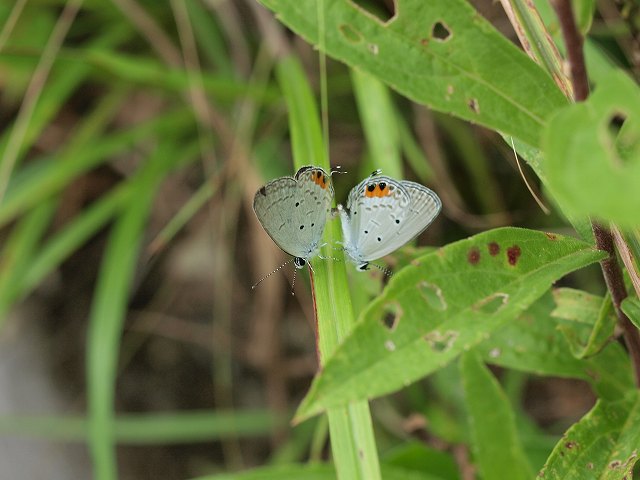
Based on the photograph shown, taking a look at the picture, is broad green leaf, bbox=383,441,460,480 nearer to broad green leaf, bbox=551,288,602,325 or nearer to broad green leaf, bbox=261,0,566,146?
broad green leaf, bbox=551,288,602,325

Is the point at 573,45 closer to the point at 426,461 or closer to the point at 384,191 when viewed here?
the point at 384,191

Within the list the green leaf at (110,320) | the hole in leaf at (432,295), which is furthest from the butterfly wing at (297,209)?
the green leaf at (110,320)

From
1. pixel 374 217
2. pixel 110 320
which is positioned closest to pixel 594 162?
pixel 374 217

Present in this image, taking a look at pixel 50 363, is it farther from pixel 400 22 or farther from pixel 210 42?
pixel 400 22

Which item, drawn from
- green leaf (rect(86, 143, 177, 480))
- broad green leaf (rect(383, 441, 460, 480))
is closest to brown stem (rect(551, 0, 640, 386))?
broad green leaf (rect(383, 441, 460, 480))

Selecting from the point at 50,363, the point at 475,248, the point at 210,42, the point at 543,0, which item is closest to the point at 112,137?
the point at 210,42

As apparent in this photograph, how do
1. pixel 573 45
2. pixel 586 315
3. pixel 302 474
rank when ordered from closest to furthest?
pixel 573 45, pixel 586 315, pixel 302 474

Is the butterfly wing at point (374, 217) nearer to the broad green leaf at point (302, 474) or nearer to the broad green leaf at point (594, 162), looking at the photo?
the broad green leaf at point (302, 474)
